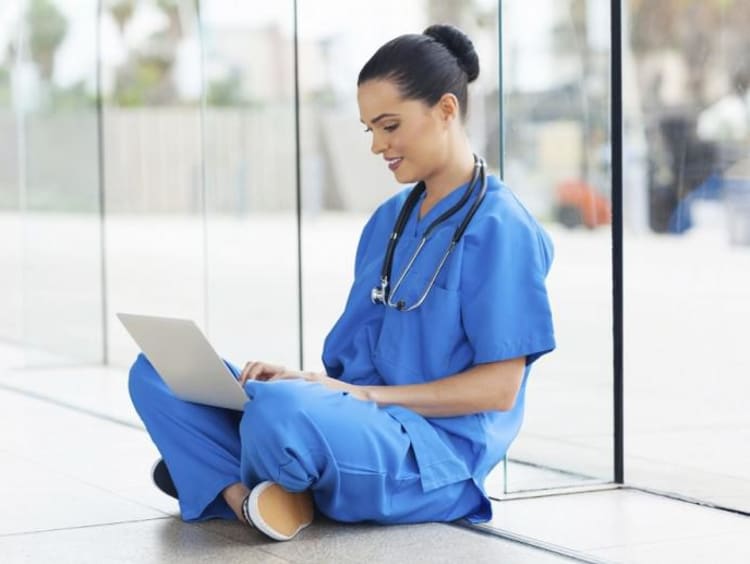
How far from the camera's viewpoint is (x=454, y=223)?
9.99ft

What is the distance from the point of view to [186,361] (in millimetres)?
2914

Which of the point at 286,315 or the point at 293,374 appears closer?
the point at 293,374

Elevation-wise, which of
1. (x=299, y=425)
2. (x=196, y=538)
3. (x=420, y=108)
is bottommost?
(x=196, y=538)

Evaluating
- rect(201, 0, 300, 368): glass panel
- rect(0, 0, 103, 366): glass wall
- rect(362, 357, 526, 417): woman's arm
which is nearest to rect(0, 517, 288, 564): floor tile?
rect(362, 357, 526, 417): woman's arm

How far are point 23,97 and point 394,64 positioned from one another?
12.9 feet

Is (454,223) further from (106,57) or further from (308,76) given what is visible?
(106,57)

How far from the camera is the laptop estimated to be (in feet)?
9.32

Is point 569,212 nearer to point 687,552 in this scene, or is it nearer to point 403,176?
point 403,176

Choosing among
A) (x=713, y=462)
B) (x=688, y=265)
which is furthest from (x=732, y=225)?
(x=713, y=462)

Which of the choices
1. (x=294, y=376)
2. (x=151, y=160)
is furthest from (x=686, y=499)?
(x=151, y=160)

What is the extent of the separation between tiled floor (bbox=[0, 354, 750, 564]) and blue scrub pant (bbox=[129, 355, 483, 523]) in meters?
0.05

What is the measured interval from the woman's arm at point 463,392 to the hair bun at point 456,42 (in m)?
0.58

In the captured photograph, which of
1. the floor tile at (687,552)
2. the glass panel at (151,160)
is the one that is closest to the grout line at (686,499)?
the floor tile at (687,552)

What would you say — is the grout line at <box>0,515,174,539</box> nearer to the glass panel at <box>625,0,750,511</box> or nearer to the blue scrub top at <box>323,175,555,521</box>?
the blue scrub top at <box>323,175,555,521</box>
